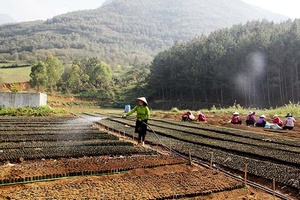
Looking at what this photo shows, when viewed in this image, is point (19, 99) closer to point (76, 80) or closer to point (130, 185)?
point (130, 185)

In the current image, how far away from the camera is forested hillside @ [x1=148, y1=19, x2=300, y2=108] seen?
1570 inches

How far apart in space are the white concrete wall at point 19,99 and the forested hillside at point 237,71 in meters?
26.3

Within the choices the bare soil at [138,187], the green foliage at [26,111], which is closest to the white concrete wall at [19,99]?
the green foliage at [26,111]

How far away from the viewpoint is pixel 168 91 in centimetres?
5912

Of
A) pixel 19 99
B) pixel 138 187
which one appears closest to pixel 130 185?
pixel 138 187

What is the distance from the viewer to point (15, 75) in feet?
210

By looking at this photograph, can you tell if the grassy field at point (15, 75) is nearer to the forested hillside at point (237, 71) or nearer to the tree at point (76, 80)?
the tree at point (76, 80)

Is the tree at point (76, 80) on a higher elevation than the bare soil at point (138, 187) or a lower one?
higher

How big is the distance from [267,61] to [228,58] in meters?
6.13

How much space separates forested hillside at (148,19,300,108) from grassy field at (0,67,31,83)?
26.3 metres

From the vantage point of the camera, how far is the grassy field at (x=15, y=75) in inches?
2346

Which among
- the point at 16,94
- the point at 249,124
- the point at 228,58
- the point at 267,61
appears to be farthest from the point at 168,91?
the point at 249,124

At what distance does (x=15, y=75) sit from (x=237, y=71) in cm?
4543

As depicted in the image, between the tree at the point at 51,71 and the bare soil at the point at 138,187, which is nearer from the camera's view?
the bare soil at the point at 138,187
